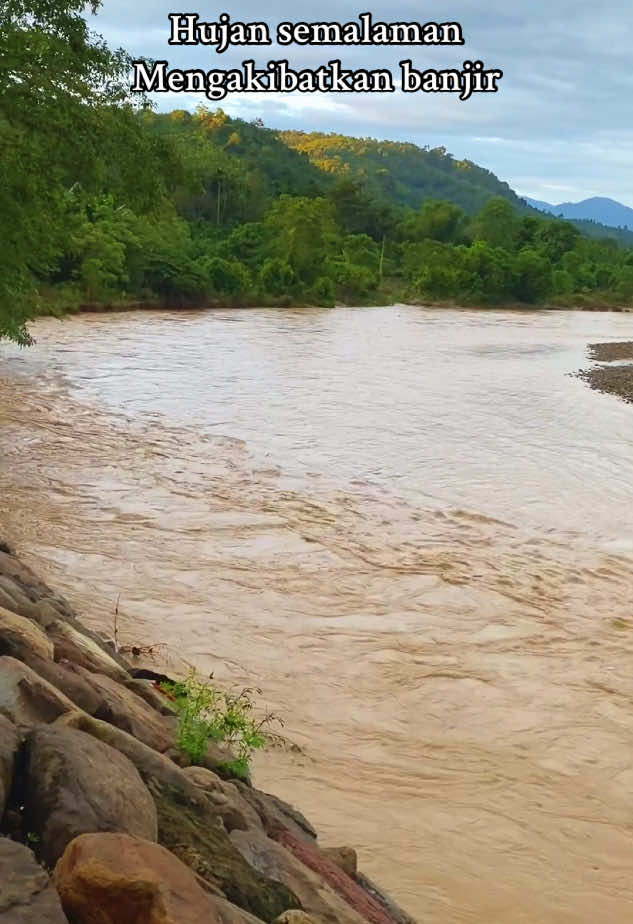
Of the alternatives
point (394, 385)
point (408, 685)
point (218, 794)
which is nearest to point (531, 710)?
point (408, 685)

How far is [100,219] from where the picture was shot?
5294 centimetres

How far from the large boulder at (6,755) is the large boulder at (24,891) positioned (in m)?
0.24

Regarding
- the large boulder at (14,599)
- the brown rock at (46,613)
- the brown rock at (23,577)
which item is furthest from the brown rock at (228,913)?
the brown rock at (23,577)

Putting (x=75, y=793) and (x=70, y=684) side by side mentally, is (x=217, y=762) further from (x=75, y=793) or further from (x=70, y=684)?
(x=75, y=793)

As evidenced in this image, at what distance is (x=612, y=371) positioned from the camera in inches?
1337

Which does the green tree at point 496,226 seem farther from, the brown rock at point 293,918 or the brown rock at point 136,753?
the brown rock at point 293,918

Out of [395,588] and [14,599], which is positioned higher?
[14,599]

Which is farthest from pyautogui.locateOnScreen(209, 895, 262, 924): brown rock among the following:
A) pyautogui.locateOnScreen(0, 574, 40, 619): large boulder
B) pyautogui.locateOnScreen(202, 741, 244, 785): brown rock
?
pyautogui.locateOnScreen(0, 574, 40, 619): large boulder

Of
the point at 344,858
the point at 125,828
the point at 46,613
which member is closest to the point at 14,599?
the point at 46,613

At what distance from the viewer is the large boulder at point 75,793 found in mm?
3088

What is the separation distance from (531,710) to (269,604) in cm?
320

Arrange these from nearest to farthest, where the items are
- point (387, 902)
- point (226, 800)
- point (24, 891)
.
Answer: point (24, 891) < point (226, 800) < point (387, 902)

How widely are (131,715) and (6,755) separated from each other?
150 cm

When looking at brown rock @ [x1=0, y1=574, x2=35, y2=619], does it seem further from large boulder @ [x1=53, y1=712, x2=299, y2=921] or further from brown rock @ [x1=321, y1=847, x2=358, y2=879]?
brown rock @ [x1=321, y1=847, x2=358, y2=879]
